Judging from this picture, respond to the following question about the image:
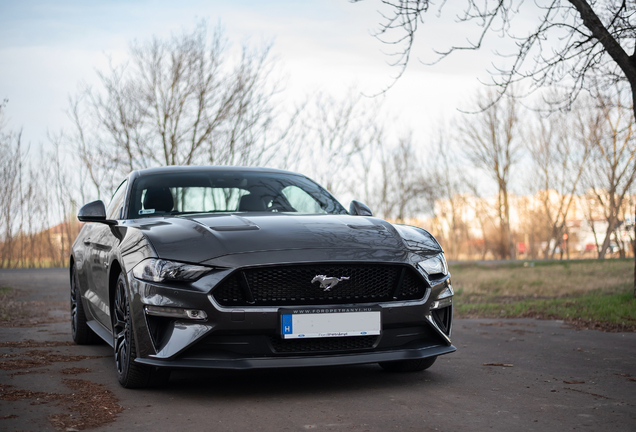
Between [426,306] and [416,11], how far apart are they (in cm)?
512

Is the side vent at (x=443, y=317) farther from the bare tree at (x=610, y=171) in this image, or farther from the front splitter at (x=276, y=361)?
the bare tree at (x=610, y=171)

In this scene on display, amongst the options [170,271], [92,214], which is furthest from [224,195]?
[170,271]

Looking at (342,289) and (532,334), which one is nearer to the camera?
(342,289)

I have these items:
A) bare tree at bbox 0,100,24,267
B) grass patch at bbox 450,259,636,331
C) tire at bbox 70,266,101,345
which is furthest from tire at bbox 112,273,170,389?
bare tree at bbox 0,100,24,267

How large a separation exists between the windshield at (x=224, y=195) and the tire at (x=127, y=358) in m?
0.83

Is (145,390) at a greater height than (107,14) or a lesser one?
lesser

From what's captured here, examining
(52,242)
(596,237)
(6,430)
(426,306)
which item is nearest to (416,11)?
(426,306)

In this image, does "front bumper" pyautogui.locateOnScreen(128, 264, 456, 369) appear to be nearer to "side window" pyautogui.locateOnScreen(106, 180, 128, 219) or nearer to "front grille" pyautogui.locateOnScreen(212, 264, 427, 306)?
"front grille" pyautogui.locateOnScreen(212, 264, 427, 306)

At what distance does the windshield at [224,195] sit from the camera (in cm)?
469

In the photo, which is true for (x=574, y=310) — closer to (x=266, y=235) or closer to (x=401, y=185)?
(x=266, y=235)

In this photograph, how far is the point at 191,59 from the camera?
19.9 metres

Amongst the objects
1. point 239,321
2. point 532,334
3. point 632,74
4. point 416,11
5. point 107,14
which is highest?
point 107,14

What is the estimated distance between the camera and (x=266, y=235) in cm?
359

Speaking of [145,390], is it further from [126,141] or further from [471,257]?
[471,257]
